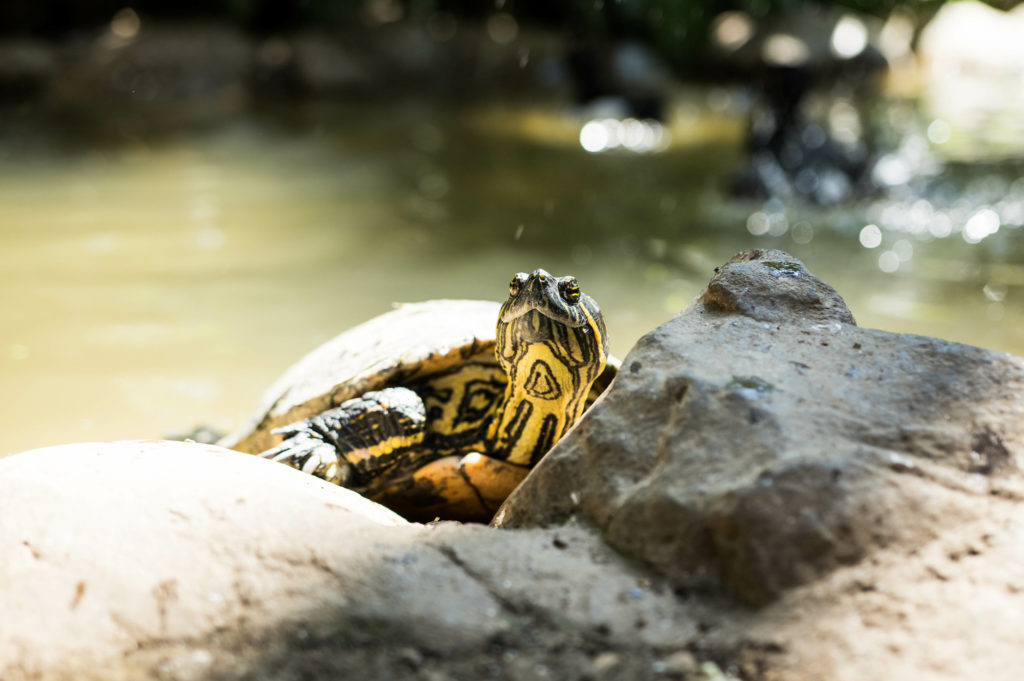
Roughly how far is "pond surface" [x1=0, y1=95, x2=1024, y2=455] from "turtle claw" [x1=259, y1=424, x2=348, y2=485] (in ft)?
3.33

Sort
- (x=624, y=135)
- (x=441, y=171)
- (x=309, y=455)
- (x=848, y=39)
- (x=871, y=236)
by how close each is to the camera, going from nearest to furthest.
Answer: (x=309, y=455)
(x=871, y=236)
(x=441, y=171)
(x=624, y=135)
(x=848, y=39)

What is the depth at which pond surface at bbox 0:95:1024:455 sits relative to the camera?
11.9ft

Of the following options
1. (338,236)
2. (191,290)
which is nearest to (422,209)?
(338,236)

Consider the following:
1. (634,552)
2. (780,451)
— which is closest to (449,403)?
(634,552)

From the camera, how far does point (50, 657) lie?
1.24 m

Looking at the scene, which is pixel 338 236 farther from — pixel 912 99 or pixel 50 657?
pixel 912 99

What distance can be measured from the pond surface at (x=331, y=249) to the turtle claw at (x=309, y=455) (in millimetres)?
1014

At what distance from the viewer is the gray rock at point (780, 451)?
4.24 ft

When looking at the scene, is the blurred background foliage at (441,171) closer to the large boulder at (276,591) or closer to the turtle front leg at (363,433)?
the turtle front leg at (363,433)

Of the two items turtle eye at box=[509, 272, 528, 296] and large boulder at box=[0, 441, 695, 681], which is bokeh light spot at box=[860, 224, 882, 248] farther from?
large boulder at box=[0, 441, 695, 681]

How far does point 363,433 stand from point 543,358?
0.52 meters

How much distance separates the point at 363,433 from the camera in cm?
224

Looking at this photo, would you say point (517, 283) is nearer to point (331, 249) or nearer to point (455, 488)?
point (455, 488)

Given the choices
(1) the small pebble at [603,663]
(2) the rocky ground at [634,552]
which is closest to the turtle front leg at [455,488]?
(2) the rocky ground at [634,552]
